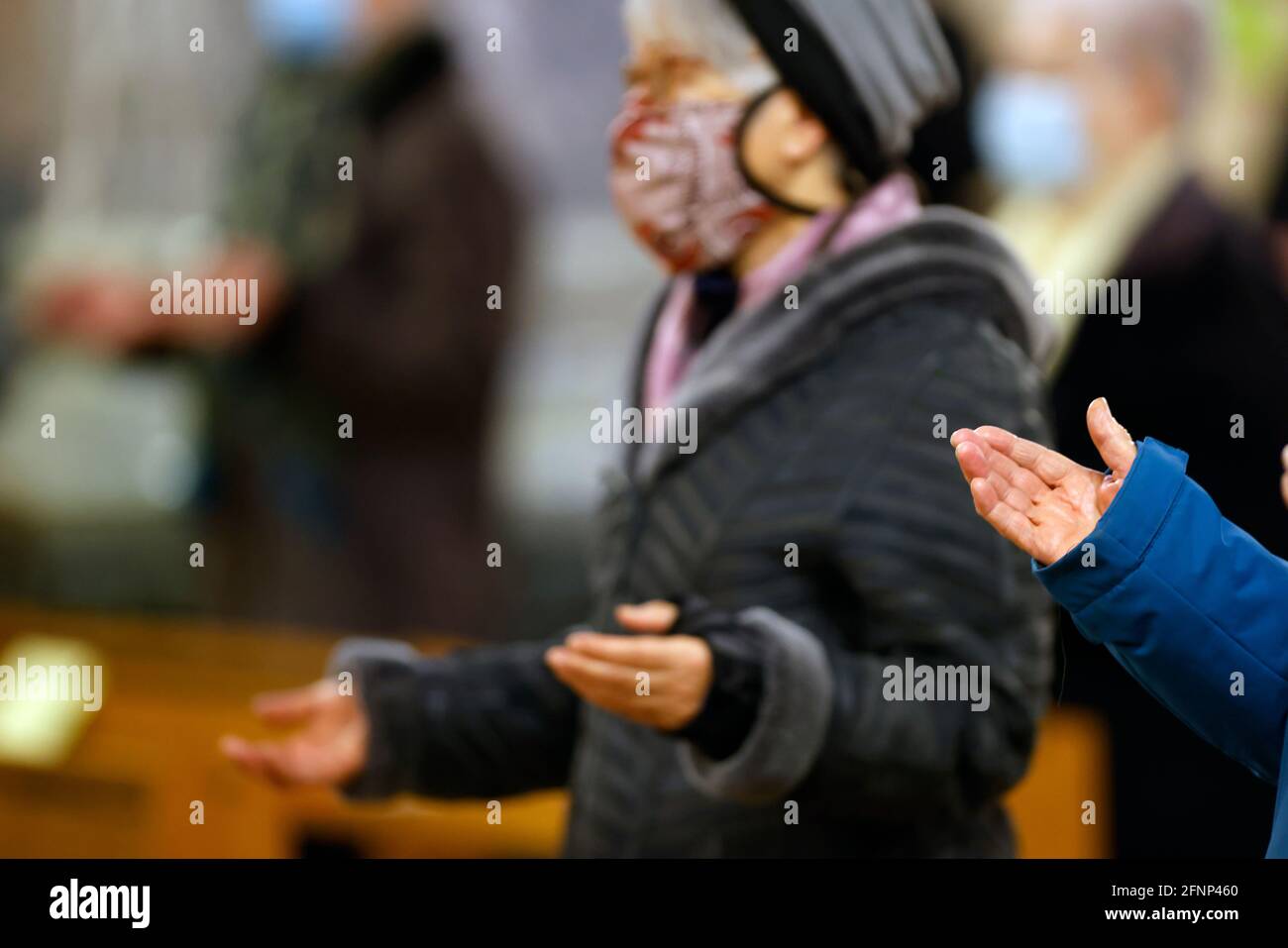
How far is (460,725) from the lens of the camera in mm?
2148

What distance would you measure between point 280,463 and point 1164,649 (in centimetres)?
299

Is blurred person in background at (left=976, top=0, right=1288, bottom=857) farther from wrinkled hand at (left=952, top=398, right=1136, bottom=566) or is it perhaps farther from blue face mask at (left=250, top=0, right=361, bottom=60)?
blue face mask at (left=250, top=0, right=361, bottom=60)

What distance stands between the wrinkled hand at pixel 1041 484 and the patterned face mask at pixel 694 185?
21.3 inches

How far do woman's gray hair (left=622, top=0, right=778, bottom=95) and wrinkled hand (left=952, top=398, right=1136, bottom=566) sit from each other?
62 centimetres

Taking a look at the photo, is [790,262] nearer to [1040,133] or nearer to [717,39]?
[717,39]

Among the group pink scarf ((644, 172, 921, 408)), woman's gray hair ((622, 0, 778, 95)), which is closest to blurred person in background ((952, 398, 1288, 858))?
pink scarf ((644, 172, 921, 408))

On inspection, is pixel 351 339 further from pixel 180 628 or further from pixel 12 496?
pixel 12 496

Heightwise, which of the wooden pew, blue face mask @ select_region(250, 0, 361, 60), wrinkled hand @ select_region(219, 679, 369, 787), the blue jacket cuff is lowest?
the wooden pew

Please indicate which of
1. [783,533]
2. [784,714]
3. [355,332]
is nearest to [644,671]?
[784,714]

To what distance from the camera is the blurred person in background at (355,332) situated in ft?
13.1

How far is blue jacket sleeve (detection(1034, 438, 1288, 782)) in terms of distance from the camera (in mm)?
1504

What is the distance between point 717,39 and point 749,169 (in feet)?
0.47

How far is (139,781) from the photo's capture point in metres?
3.57
